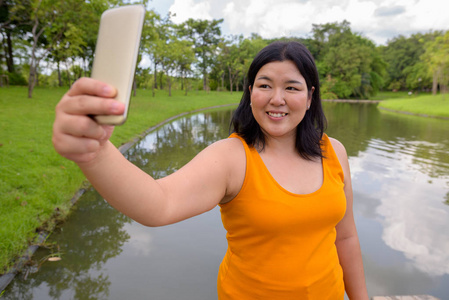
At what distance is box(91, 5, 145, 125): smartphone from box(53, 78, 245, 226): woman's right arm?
0.02 metres

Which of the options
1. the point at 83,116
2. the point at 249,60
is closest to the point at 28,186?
the point at 83,116

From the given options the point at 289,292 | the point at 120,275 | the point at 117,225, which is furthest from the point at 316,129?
the point at 117,225

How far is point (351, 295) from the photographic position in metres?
1.58

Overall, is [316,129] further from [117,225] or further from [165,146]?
[165,146]

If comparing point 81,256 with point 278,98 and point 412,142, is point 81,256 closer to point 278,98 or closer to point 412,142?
point 278,98

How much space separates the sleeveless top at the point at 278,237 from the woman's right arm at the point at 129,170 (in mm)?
92

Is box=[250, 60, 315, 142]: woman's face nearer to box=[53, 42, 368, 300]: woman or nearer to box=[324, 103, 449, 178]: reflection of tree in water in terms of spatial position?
box=[53, 42, 368, 300]: woman

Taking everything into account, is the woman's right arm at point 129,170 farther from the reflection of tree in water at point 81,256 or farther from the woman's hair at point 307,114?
the reflection of tree in water at point 81,256

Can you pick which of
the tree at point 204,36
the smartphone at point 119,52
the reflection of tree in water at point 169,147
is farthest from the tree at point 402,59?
the smartphone at point 119,52

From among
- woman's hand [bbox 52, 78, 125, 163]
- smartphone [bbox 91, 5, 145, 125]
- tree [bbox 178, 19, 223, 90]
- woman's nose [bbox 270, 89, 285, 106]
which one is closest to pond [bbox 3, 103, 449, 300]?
woman's nose [bbox 270, 89, 285, 106]

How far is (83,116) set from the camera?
1.96 feet

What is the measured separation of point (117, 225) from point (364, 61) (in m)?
51.2

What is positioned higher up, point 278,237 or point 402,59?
point 402,59

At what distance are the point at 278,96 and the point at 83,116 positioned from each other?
0.81 m
